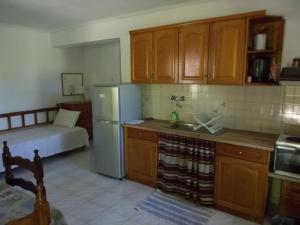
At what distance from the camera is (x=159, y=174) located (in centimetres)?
292

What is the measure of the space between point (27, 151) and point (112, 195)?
1.65m

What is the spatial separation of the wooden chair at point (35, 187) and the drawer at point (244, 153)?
1.76m

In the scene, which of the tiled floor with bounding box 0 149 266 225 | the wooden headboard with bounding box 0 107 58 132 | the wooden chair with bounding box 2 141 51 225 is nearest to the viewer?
the wooden chair with bounding box 2 141 51 225

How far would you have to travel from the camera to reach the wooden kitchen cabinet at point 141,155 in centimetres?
296

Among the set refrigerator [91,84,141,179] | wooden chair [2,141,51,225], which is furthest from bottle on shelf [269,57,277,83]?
wooden chair [2,141,51,225]

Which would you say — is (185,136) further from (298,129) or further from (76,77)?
(76,77)

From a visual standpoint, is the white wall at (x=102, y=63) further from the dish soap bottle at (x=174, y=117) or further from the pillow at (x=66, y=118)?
the dish soap bottle at (x=174, y=117)

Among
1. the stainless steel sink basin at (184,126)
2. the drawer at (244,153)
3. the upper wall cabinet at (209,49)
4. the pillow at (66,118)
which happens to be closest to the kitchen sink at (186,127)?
the stainless steel sink basin at (184,126)

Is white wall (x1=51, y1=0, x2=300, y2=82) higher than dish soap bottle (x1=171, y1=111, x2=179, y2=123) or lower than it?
higher

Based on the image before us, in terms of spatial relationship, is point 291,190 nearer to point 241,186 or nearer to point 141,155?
point 241,186

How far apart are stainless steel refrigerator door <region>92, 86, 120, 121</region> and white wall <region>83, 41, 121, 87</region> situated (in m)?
1.67

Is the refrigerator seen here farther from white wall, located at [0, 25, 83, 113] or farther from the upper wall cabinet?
white wall, located at [0, 25, 83, 113]

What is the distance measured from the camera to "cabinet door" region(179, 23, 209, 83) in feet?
8.45

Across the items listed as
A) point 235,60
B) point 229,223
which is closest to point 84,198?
point 229,223
